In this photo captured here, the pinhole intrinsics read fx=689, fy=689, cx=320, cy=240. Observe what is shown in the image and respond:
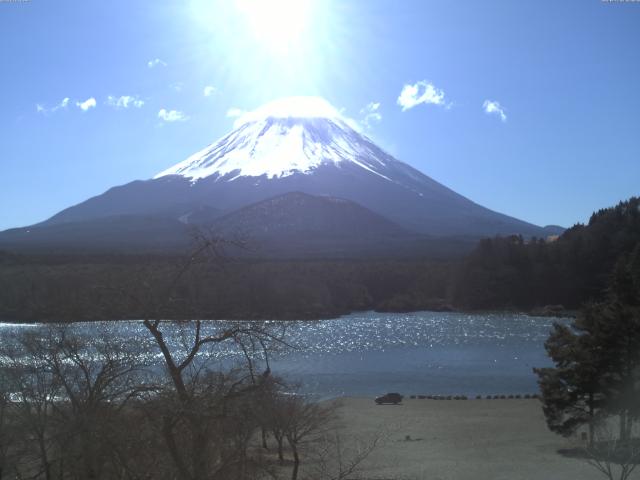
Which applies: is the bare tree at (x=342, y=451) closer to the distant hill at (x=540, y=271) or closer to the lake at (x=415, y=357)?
the lake at (x=415, y=357)

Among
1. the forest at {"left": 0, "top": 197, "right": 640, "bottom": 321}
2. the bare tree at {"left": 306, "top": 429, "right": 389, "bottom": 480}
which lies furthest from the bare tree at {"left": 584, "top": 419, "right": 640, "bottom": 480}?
the forest at {"left": 0, "top": 197, "right": 640, "bottom": 321}

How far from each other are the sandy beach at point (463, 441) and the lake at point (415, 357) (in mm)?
2308

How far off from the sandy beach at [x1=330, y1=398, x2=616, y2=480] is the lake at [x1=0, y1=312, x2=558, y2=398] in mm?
2308

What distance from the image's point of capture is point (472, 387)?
→ 23984 millimetres

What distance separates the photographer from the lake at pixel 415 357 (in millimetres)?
23844

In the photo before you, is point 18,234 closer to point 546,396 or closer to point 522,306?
point 522,306

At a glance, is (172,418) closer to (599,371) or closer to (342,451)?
(342,451)

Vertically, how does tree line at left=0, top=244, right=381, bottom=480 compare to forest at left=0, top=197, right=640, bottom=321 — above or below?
below

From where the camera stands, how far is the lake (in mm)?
23844

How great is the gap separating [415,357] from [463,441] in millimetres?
13506

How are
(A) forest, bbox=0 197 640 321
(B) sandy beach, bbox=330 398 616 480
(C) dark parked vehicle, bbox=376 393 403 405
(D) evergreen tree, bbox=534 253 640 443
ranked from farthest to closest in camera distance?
(A) forest, bbox=0 197 640 321 < (C) dark parked vehicle, bbox=376 393 403 405 < (B) sandy beach, bbox=330 398 616 480 < (D) evergreen tree, bbox=534 253 640 443

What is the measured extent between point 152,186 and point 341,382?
9166cm

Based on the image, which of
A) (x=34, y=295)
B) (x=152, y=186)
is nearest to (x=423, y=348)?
(x=34, y=295)

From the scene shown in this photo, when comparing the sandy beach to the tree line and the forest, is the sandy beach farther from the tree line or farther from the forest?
the forest
